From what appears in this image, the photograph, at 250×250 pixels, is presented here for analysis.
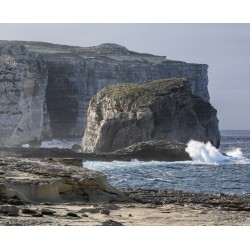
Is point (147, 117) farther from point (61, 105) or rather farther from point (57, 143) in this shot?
point (61, 105)

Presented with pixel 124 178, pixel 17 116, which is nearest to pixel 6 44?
pixel 17 116

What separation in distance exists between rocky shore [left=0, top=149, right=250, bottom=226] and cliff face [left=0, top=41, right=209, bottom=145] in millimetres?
84181

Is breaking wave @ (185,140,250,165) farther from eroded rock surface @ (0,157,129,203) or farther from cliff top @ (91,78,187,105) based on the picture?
eroded rock surface @ (0,157,129,203)

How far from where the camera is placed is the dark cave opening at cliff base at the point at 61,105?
537 feet

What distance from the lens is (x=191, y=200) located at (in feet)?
120

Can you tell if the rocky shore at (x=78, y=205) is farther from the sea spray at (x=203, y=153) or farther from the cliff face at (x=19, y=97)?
the cliff face at (x=19, y=97)

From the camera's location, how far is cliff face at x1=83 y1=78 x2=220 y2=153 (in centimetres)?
10844

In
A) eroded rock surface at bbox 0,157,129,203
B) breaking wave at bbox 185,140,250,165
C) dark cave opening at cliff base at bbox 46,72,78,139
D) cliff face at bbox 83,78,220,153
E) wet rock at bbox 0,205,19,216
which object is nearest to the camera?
wet rock at bbox 0,205,19,216

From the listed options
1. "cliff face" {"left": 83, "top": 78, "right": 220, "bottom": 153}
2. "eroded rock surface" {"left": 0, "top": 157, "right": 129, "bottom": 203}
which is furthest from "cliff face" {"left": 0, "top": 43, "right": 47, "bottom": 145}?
"eroded rock surface" {"left": 0, "top": 157, "right": 129, "bottom": 203}

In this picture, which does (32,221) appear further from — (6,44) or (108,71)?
(108,71)

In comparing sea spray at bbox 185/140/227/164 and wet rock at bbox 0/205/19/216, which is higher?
wet rock at bbox 0/205/19/216

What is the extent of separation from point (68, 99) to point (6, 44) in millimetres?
34564

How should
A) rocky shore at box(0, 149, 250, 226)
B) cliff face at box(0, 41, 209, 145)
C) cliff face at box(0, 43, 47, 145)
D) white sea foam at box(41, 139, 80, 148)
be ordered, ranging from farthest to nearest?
1. white sea foam at box(41, 139, 80, 148)
2. cliff face at box(0, 41, 209, 145)
3. cliff face at box(0, 43, 47, 145)
4. rocky shore at box(0, 149, 250, 226)

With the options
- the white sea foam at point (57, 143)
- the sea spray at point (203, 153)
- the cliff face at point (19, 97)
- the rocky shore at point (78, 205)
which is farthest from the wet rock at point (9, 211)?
the white sea foam at point (57, 143)
